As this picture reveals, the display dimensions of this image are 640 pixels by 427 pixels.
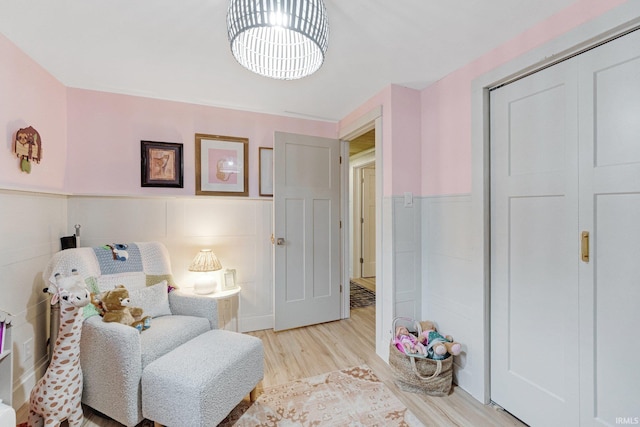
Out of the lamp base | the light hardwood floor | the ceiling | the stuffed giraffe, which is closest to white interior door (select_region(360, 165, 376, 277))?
the light hardwood floor

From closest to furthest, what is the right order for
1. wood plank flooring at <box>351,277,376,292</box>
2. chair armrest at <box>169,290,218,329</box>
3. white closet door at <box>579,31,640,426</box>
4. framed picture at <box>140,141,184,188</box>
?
white closet door at <box>579,31,640,426</box> → chair armrest at <box>169,290,218,329</box> → framed picture at <box>140,141,184,188</box> → wood plank flooring at <box>351,277,376,292</box>

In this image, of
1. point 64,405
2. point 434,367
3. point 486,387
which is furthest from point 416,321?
point 64,405

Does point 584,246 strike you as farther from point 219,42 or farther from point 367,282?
point 367,282

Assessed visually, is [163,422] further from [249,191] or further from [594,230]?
[594,230]

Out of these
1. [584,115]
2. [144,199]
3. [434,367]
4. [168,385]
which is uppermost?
[584,115]

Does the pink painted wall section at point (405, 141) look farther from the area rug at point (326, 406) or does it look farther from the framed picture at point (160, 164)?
the framed picture at point (160, 164)

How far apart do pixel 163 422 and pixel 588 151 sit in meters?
2.45

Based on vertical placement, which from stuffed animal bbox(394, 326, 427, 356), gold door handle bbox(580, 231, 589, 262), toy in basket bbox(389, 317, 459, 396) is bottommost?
toy in basket bbox(389, 317, 459, 396)

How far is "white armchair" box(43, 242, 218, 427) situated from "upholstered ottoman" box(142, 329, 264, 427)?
9 centimetres

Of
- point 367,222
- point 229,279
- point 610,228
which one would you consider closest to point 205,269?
point 229,279

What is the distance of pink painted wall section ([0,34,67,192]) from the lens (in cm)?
161

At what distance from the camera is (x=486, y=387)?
1.74 metres

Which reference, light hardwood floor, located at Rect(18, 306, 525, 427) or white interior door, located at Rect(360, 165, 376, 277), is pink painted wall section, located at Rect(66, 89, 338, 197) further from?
white interior door, located at Rect(360, 165, 376, 277)

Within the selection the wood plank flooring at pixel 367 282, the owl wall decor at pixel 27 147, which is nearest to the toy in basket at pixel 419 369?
the wood plank flooring at pixel 367 282
